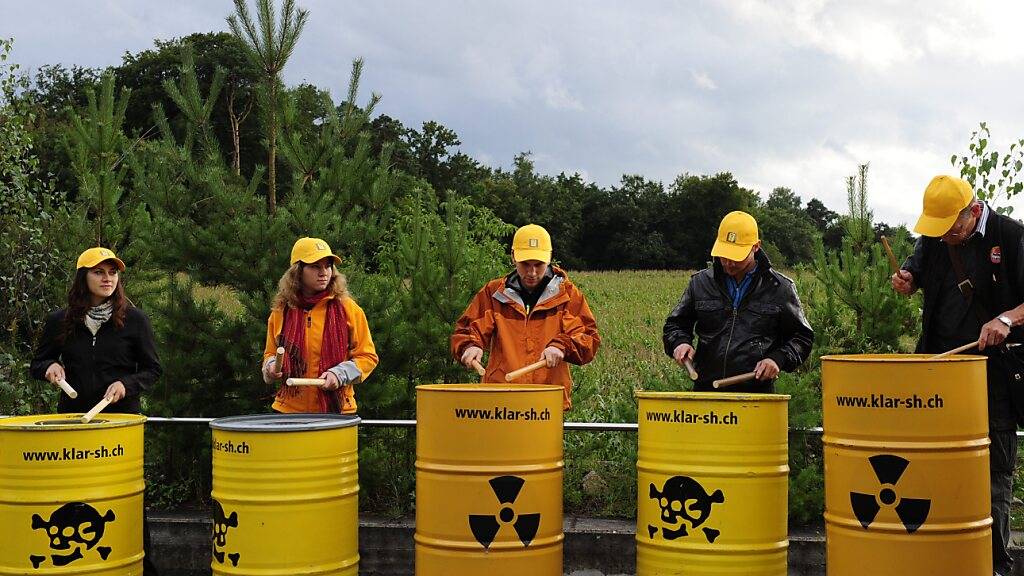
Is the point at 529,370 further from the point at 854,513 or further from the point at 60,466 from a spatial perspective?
the point at 60,466

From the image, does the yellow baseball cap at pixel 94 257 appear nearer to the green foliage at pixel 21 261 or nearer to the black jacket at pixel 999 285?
the green foliage at pixel 21 261

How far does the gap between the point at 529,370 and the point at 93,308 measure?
240cm

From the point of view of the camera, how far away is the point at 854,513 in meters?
4.65

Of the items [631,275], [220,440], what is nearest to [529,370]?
[220,440]

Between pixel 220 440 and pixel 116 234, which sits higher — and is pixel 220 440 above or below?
below

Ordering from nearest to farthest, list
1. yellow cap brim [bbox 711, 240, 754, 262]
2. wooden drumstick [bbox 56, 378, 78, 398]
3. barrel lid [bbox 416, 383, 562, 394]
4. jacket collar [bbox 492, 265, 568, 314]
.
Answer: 1. barrel lid [bbox 416, 383, 562, 394]
2. yellow cap brim [bbox 711, 240, 754, 262]
3. wooden drumstick [bbox 56, 378, 78, 398]
4. jacket collar [bbox 492, 265, 568, 314]

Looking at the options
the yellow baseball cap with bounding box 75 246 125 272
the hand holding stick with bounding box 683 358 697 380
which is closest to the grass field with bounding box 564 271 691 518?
the hand holding stick with bounding box 683 358 697 380

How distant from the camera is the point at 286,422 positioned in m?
5.39

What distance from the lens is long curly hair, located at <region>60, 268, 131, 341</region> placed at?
19.5ft

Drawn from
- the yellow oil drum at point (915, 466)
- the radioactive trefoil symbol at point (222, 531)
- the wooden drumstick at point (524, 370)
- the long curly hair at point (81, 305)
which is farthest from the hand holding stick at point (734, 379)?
the long curly hair at point (81, 305)

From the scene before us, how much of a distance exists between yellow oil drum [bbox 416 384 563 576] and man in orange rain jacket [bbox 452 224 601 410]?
2.59 feet

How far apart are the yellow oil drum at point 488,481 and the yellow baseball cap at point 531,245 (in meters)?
0.99

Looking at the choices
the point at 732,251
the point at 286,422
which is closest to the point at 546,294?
the point at 732,251

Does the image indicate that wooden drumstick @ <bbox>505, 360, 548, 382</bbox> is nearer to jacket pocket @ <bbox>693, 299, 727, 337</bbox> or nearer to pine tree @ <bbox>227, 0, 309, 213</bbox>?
jacket pocket @ <bbox>693, 299, 727, 337</bbox>
